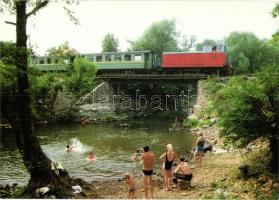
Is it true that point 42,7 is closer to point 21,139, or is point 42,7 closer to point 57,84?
point 21,139

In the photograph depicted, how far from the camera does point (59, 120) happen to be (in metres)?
28.9

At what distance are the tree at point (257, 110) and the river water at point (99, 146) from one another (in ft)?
15.4

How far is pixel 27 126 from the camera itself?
9211mm

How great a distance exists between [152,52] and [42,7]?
1025 inches

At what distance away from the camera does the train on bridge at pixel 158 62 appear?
3275 cm

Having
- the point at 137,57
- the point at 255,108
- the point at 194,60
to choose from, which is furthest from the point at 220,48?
the point at 255,108

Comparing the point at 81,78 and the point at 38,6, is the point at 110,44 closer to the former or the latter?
the point at 81,78

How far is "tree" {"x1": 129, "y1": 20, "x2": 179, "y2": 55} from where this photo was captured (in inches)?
1112

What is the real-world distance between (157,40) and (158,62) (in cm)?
301

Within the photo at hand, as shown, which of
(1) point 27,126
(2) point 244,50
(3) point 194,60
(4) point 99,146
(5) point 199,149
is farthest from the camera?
(2) point 244,50

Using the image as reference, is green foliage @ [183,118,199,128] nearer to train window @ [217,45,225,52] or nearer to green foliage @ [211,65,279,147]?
train window @ [217,45,225,52]

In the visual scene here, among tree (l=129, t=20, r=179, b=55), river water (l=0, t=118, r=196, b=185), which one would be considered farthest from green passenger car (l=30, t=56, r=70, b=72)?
river water (l=0, t=118, r=196, b=185)

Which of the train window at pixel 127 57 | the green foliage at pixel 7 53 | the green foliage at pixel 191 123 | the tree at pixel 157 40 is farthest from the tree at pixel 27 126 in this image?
the train window at pixel 127 57

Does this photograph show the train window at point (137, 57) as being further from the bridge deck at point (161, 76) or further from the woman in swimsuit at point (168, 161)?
the woman in swimsuit at point (168, 161)
